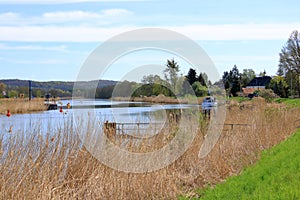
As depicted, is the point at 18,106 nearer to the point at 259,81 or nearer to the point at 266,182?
the point at 266,182

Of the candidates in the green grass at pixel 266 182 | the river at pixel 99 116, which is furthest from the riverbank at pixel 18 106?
the green grass at pixel 266 182

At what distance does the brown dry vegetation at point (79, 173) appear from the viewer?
6816mm

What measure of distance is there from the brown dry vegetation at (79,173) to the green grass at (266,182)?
1.77 feet

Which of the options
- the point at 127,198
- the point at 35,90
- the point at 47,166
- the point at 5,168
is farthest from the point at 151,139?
the point at 35,90

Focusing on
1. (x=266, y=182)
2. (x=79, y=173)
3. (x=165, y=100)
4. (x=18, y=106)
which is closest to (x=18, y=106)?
(x=18, y=106)

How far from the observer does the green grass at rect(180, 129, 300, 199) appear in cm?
836

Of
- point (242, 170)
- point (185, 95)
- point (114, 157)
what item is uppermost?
point (185, 95)

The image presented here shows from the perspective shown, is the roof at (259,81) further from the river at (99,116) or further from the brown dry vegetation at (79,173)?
the brown dry vegetation at (79,173)

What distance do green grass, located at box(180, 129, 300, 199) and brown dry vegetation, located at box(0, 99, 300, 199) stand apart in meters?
0.54

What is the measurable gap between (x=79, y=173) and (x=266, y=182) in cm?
383

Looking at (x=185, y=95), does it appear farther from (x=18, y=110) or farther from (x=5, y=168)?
(x=18, y=110)

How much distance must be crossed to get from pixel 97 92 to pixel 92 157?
46.1 inches

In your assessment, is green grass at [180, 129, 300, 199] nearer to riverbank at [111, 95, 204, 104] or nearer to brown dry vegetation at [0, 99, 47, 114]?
riverbank at [111, 95, 204, 104]

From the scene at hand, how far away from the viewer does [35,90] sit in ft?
153
